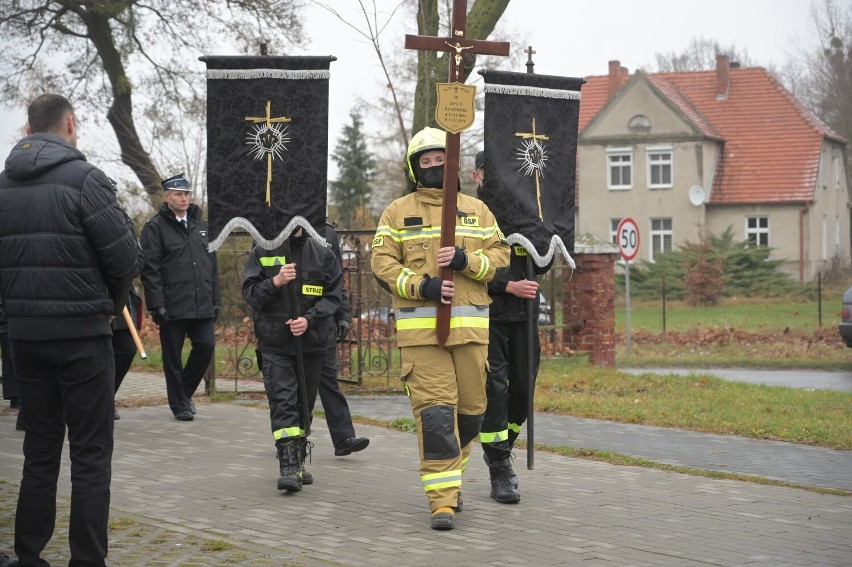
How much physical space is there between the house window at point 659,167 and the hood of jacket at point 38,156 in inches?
1931

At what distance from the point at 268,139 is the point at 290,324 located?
48.3 inches

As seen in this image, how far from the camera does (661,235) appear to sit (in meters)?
53.8

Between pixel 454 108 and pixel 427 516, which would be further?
pixel 427 516

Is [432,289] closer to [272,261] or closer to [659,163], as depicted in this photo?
[272,261]

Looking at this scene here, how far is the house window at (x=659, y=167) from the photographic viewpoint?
53219 mm

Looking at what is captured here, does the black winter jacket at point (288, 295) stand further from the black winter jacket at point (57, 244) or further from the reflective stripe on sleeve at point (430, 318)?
the black winter jacket at point (57, 244)

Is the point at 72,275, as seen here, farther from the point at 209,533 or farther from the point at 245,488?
the point at 245,488

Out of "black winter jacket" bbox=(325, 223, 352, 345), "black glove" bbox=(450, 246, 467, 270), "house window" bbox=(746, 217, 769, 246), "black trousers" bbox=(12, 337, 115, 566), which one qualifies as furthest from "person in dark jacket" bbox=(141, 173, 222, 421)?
"house window" bbox=(746, 217, 769, 246)

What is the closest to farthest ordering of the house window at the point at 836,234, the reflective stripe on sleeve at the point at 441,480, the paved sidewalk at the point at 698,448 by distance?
the reflective stripe on sleeve at the point at 441,480 < the paved sidewalk at the point at 698,448 < the house window at the point at 836,234

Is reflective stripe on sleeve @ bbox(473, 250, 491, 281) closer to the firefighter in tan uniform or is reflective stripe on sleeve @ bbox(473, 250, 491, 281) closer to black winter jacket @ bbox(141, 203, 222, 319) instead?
the firefighter in tan uniform

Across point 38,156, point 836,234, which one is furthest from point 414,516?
point 836,234

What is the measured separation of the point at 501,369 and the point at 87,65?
21.7m

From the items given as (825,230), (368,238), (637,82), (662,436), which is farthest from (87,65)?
(825,230)

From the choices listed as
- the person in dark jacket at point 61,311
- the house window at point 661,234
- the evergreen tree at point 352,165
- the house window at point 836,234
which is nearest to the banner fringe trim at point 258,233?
the person in dark jacket at point 61,311
